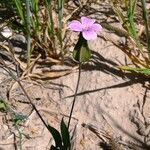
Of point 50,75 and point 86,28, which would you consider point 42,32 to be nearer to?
point 50,75

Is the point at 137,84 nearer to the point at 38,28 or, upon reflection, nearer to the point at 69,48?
the point at 69,48

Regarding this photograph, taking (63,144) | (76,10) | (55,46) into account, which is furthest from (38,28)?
(63,144)

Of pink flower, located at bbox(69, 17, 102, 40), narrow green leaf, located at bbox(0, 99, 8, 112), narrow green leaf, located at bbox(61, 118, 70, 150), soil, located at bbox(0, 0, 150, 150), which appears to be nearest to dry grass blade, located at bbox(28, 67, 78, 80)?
soil, located at bbox(0, 0, 150, 150)

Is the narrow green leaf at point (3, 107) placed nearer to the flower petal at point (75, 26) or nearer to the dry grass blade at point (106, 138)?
the dry grass blade at point (106, 138)

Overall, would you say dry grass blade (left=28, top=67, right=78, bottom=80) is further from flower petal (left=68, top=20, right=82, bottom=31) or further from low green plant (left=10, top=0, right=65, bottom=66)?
flower petal (left=68, top=20, right=82, bottom=31)

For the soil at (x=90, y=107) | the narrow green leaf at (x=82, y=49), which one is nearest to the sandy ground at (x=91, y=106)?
the soil at (x=90, y=107)
